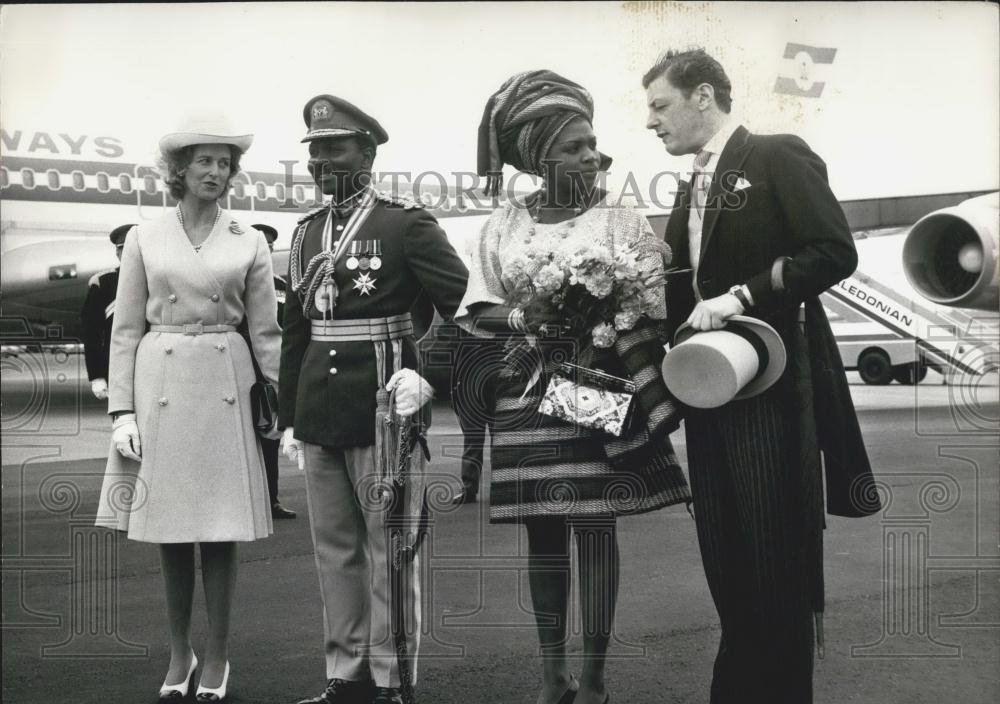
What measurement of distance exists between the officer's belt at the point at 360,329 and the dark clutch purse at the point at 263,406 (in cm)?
32

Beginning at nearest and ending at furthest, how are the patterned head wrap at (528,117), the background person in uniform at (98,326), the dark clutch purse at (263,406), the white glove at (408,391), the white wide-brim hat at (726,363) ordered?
the white wide-brim hat at (726,363), the patterned head wrap at (528,117), the white glove at (408,391), the dark clutch purse at (263,406), the background person in uniform at (98,326)

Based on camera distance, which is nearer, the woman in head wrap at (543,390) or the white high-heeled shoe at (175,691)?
the woman in head wrap at (543,390)

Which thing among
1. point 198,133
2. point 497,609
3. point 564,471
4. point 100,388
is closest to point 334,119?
point 198,133

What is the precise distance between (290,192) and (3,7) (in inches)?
121

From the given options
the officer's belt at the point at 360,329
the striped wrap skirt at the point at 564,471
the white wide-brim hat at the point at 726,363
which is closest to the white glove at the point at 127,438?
the officer's belt at the point at 360,329

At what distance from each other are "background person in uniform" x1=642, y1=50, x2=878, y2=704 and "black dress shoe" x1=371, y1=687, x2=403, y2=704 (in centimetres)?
109

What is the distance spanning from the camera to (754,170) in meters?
3.08

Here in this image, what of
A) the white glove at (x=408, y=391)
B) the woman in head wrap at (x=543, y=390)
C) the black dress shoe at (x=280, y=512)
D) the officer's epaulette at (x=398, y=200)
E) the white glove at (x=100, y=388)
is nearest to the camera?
the woman in head wrap at (x=543, y=390)

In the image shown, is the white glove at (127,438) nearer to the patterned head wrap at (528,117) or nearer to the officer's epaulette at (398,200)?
the officer's epaulette at (398,200)

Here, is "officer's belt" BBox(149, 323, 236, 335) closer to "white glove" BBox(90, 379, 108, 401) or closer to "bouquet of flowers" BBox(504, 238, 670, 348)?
"bouquet of flowers" BBox(504, 238, 670, 348)

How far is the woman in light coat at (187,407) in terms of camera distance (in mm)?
3711

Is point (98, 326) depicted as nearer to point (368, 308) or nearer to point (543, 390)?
point (368, 308)

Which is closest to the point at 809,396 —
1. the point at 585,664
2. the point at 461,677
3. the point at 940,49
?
the point at 585,664

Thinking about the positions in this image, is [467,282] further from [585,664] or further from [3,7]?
[3,7]
